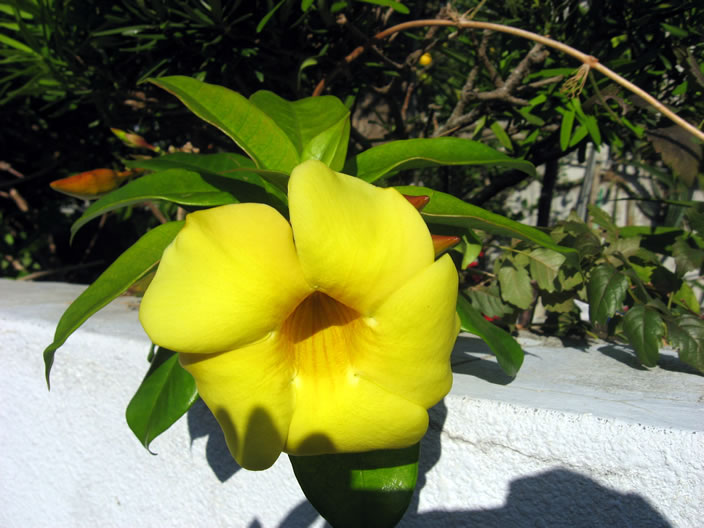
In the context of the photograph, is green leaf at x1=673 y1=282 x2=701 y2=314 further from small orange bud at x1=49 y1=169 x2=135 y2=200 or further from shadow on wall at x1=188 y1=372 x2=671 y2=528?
small orange bud at x1=49 y1=169 x2=135 y2=200

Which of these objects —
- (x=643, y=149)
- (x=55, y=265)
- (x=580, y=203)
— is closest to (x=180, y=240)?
(x=643, y=149)

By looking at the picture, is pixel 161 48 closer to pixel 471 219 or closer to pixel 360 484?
pixel 471 219

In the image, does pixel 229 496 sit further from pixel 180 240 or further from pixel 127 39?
pixel 127 39

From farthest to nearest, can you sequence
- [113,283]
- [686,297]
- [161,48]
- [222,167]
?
[161,48], [686,297], [222,167], [113,283]

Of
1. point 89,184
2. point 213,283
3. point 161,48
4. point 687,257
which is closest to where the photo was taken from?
point 213,283

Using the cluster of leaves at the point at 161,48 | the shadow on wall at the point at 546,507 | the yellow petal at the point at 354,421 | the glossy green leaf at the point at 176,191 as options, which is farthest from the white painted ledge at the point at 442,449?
the cluster of leaves at the point at 161,48

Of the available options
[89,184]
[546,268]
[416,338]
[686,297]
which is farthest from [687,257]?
[89,184]

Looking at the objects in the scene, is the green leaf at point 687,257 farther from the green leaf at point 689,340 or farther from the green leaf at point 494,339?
the green leaf at point 494,339
